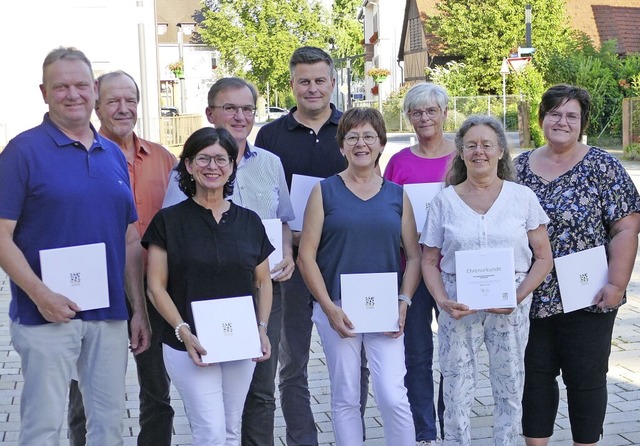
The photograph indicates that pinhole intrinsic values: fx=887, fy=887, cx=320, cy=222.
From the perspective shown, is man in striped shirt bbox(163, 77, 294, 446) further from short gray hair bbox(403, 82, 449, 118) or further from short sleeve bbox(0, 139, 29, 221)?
short sleeve bbox(0, 139, 29, 221)

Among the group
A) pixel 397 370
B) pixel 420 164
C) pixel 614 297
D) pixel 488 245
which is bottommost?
pixel 397 370

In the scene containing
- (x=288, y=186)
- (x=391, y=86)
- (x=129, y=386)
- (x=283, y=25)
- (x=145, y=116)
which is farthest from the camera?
(x=283, y=25)

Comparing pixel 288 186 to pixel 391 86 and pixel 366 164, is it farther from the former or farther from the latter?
pixel 391 86

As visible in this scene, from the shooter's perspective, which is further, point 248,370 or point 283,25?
point 283,25

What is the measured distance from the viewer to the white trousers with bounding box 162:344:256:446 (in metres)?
4.14

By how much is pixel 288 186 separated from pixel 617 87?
93.9 feet

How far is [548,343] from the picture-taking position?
4895 millimetres

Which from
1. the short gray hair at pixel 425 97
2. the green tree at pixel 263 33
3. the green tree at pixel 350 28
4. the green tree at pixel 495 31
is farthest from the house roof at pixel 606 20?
the short gray hair at pixel 425 97

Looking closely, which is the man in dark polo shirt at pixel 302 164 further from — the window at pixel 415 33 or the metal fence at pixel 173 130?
the window at pixel 415 33

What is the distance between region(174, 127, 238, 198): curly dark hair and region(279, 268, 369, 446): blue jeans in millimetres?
1196

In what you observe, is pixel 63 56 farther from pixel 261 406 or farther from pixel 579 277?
pixel 579 277

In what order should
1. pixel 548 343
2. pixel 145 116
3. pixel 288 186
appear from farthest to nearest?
pixel 145 116 → pixel 288 186 → pixel 548 343

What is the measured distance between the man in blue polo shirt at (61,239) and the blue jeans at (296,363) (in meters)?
1.29

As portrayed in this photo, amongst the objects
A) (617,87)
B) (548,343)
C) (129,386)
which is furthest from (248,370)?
(617,87)
